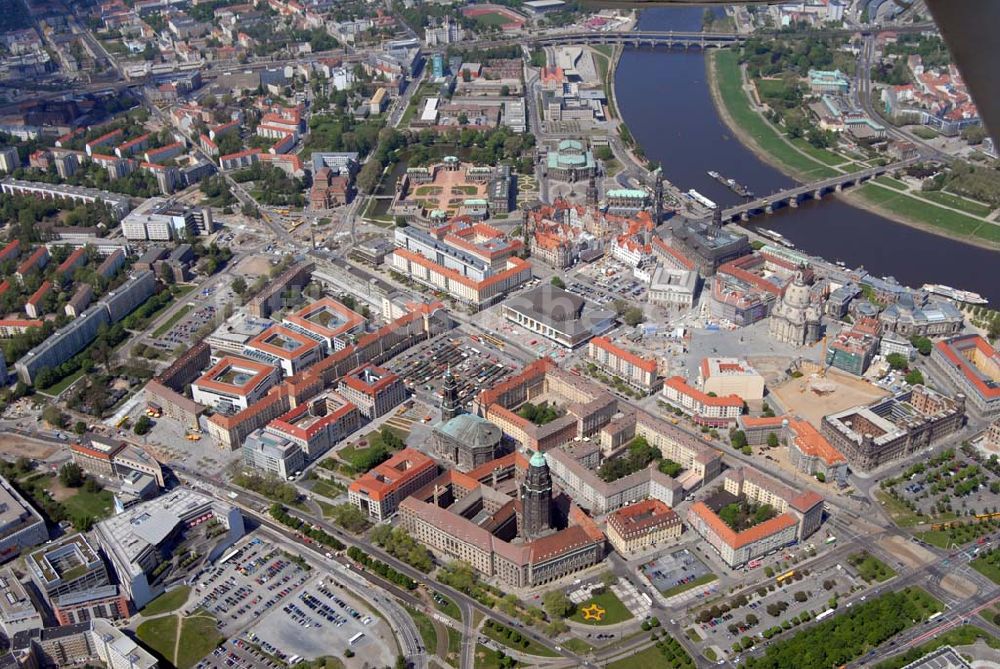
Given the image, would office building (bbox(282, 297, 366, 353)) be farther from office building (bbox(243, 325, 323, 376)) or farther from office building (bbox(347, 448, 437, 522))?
office building (bbox(347, 448, 437, 522))

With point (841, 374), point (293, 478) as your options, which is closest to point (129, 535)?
point (293, 478)

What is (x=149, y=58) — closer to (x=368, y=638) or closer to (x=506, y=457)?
(x=506, y=457)

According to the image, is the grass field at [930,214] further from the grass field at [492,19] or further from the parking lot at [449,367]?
the grass field at [492,19]

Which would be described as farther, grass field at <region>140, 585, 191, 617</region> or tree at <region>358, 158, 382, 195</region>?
tree at <region>358, 158, 382, 195</region>

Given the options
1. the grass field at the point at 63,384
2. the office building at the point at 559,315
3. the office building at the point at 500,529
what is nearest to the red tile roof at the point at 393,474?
the office building at the point at 500,529

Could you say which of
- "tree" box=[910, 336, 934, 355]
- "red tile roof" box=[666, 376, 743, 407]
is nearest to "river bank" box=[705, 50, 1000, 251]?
"tree" box=[910, 336, 934, 355]
